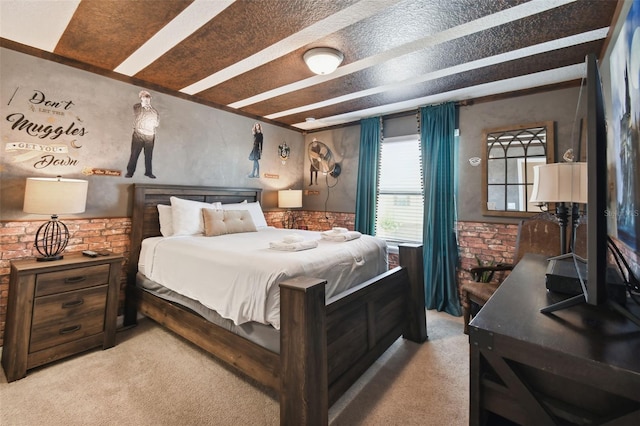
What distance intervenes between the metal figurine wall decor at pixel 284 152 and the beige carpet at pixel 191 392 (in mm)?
3109

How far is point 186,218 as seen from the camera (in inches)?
117

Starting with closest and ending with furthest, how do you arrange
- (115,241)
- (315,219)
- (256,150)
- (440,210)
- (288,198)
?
(115,241), (440,210), (256,150), (288,198), (315,219)

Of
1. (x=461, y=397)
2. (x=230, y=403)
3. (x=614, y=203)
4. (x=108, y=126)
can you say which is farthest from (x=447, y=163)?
(x=108, y=126)

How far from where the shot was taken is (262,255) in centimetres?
198

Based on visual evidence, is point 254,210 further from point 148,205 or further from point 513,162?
point 513,162

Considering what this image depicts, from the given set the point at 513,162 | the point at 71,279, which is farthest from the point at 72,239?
the point at 513,162

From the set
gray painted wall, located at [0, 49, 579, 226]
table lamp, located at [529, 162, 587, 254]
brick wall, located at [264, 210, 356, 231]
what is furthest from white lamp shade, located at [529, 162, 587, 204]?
brick wall, located at [264, 210, 356, 231]

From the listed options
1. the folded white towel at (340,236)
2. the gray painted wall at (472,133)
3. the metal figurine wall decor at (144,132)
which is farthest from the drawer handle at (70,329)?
the gray painted wall at (472,133)

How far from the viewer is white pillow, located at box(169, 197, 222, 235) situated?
9.60 feet

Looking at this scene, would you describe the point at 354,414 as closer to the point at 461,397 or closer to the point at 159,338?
the point at 461,397

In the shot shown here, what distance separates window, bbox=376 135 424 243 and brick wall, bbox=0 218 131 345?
3.20m

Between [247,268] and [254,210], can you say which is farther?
[254,210]

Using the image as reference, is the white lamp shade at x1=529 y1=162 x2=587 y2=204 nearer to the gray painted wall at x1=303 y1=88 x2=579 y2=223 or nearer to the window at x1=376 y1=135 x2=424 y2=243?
the gray painted wall at x1=303 y1=88 x2=579 y2=223

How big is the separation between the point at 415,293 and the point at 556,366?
6.09ft
